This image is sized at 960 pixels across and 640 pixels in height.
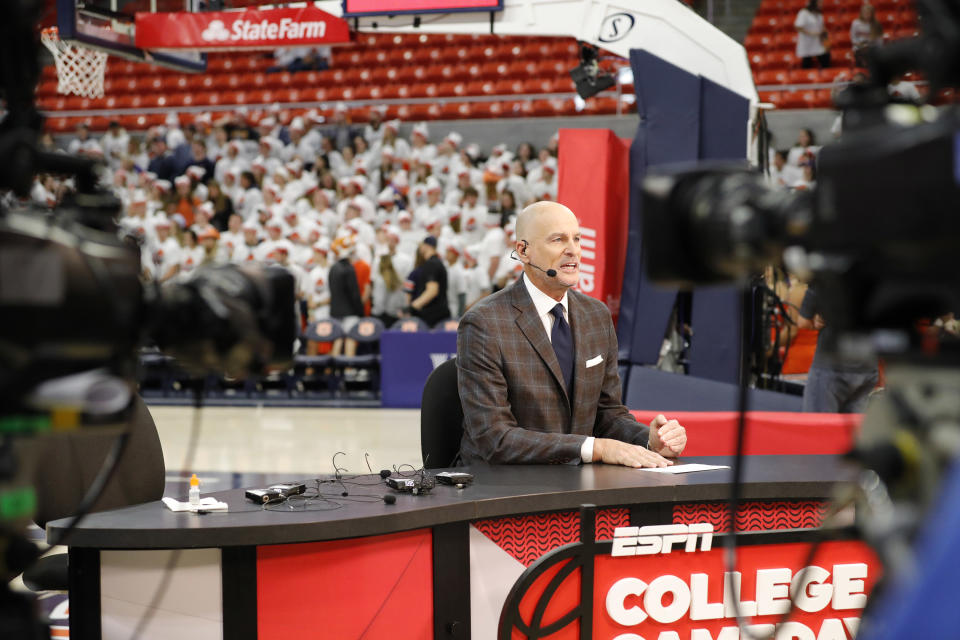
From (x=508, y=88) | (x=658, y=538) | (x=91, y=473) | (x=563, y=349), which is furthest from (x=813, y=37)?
(x=91, y=473)

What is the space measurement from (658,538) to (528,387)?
703mm

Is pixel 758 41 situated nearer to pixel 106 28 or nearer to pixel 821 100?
pixel 821 100

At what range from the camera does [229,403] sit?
11.5m

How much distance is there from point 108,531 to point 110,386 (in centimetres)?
118

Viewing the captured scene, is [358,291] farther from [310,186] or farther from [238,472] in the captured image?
[238,472]

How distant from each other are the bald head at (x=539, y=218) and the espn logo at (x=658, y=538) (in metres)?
1.09

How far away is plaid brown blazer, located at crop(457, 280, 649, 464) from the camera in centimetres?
323

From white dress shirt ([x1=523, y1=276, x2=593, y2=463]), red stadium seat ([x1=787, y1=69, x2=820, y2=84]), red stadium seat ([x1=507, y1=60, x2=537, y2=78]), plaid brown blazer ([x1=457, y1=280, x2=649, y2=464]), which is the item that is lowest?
plaid brown blazer ([x1=457, y1=280, x2=649, y2=464])

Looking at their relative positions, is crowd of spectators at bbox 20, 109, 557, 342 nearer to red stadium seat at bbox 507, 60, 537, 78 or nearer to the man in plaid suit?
red stadium seat at bbox 507, 60, 537, 78

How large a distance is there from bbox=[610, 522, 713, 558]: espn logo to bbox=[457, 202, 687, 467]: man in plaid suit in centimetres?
31

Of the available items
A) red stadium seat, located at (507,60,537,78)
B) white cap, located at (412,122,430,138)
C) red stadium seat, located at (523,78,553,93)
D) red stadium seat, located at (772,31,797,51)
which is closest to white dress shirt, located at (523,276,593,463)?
white cap, located at (412,122,430,138)

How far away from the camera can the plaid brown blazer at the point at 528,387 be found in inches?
127

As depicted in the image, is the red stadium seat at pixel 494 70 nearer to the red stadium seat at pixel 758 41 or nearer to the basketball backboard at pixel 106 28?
the red stadium seat at pixel 758 41

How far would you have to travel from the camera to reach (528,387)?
3.34 metres
